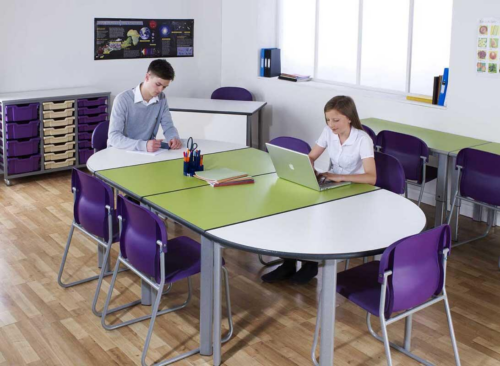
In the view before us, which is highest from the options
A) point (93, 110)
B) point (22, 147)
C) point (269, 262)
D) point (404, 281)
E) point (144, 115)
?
point (144, 115)

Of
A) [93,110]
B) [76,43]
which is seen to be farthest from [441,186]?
[76,43]

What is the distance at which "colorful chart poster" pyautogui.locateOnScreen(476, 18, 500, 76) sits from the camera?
500 centimetres

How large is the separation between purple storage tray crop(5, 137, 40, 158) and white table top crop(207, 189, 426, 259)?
12.1 feet

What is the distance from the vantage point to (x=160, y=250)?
3014mm

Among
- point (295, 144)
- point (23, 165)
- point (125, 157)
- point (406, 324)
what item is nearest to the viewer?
point (406, 324)

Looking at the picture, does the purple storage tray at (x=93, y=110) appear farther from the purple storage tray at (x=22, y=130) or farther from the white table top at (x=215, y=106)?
the white table top at (x=215, y=106)

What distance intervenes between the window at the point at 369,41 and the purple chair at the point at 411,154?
112cm

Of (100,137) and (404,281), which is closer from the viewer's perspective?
(404,281)

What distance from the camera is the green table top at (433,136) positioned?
16.1ft

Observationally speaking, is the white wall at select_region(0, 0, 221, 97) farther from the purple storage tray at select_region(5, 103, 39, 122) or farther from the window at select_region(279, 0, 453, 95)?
the window at select_region(279, 0, 453, 95)

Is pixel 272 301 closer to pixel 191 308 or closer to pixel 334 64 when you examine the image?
pixel 191 308

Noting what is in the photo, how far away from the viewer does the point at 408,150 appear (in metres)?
4.90

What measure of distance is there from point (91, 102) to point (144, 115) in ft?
6.98

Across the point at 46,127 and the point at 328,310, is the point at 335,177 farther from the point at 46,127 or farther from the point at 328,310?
the point at 46,127
